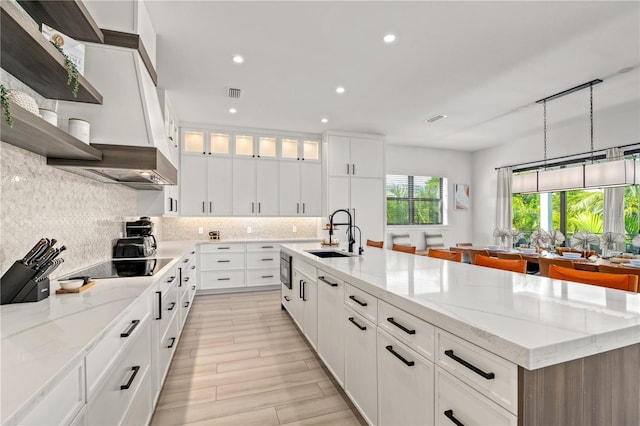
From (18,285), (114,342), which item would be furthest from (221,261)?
(114,342)

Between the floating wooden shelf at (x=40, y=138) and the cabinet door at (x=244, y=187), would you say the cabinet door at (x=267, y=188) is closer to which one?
the cabinet door at (x=244, y=187)

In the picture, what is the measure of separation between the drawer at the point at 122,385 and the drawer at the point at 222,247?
3.39 m

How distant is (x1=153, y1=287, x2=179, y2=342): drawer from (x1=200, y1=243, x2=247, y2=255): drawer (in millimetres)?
2332

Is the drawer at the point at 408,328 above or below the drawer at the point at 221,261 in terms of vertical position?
above

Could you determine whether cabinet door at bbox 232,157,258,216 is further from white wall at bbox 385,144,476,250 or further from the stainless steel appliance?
white wall at bbox 385,144,476,250

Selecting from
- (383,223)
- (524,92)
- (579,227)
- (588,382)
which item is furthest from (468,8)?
(579,227)

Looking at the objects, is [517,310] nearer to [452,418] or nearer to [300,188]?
[452,418]

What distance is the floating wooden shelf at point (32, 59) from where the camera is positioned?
3.70 ft

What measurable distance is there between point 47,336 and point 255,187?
185 inches

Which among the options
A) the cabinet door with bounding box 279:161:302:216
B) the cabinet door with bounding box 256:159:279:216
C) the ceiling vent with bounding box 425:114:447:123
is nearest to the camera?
the ceiling vent with bounding box 425:114:447:123

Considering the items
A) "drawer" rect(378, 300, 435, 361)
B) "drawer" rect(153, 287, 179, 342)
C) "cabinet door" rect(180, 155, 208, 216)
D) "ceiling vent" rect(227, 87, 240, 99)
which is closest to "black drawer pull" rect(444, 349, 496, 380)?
"drawer" rect(378, 300, 435, 361)

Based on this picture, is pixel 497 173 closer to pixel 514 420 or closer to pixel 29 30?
pixel 514 420

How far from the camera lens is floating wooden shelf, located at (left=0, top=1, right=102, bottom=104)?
1.13 meters

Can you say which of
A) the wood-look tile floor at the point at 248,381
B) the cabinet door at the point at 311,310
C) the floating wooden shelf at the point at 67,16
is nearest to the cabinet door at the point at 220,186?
the wood-look tile floor at the point at 248,381
